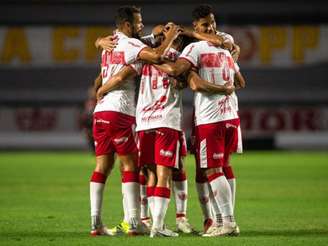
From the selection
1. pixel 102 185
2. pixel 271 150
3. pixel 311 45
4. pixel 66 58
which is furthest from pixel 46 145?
pixel 102 185

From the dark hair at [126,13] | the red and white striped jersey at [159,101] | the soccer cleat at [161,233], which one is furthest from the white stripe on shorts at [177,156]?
the dark hair at [126,13]

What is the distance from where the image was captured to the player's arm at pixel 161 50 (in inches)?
391

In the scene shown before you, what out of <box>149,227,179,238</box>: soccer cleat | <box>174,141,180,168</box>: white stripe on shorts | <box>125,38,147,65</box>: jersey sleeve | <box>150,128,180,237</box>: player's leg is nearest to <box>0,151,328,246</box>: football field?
<box>149,227,179,238</box>: soccer cleat

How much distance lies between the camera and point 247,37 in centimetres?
3228

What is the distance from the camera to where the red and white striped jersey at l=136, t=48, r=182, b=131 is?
10.2m

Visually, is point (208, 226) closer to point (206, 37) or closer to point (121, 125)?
point (121, 125)

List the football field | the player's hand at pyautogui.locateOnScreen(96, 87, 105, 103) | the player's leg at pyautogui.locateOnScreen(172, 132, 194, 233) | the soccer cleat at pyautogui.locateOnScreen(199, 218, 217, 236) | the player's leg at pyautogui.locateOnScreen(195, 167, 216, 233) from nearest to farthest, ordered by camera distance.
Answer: the football field < the soccer cleat at pyautogui.locateOnScreen(199, 218, 217, 236) < the player's hand at pyautogui.locateOnScreen(96, 87, 105, 103) < the player's leg at pyautogui.locateOnScreen(172, 132, 194, 233) < the player's leg at pyautogui.locateOnScreen(195, 167, 216, 233)

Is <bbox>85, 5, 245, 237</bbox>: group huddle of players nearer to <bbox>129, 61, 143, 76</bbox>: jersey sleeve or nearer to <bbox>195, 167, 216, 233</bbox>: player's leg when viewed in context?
<bbox>129, 61, 143, 76</bbox>: jersey sleeve

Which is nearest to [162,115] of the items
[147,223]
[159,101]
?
[159,101]

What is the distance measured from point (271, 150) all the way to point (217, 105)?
20.2 m

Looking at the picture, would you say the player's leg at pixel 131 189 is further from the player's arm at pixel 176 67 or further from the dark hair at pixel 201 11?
the dark hair at pixel 201 11

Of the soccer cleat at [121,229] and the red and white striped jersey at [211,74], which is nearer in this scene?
the red and white striped jersey at [211,74]

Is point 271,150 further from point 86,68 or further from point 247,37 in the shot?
point 86,68

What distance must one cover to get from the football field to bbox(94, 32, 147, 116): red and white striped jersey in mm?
1471
